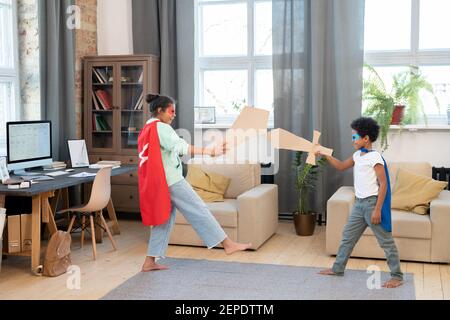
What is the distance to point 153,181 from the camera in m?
4.28

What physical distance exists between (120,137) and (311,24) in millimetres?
2316

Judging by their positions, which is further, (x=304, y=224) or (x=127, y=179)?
(x=127, y=179)

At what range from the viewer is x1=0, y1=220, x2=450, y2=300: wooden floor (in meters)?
4.02

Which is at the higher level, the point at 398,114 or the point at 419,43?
the point at 419,43

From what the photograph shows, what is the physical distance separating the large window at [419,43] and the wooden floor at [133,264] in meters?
1.75

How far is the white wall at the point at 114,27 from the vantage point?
6828 millimetres

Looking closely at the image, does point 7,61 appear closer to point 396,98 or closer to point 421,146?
point 396,98

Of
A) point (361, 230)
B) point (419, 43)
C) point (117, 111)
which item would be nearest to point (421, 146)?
point (419, 43)

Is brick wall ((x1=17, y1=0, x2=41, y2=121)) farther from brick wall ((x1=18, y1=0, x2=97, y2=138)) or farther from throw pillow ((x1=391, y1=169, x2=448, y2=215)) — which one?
throw pillow ((x1=391, y1=169, x2=448, y2=215))

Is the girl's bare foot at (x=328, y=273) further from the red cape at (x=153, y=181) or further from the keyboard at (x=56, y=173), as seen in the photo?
the keyboard at (x=56, y=173)

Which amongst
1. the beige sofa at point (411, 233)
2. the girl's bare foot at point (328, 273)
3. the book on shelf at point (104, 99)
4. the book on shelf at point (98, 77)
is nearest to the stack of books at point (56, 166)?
the book on shelf at point (104, 99)

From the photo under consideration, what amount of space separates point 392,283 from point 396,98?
7.81ft

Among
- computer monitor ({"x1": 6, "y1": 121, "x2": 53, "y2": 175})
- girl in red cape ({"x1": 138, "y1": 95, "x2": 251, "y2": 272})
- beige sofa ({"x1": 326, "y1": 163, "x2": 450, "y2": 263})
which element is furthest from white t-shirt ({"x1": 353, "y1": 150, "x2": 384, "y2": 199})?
computer monitor ({"x1": 6, "y1": 121, "x2": 53, "y2": 175})
